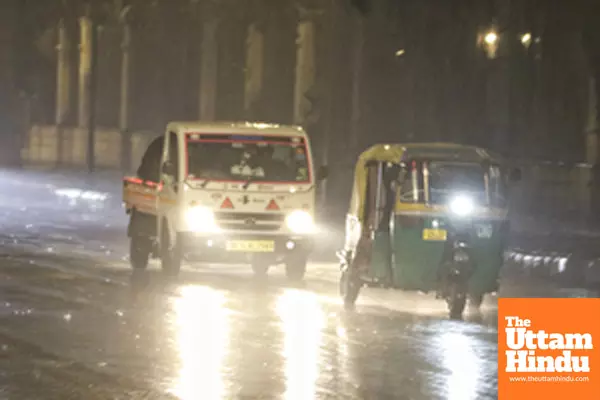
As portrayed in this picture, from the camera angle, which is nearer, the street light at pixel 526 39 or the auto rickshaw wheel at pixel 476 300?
the auto rickshaw wheel at pixel 476 300

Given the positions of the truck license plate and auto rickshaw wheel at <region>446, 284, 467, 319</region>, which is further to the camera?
the truck license plate

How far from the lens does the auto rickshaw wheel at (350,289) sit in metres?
17.4

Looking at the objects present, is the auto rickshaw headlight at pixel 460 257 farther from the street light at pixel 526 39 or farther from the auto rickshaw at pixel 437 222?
the street light at pixel 526 39

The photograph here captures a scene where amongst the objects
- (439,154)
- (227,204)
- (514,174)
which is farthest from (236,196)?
(514,174)

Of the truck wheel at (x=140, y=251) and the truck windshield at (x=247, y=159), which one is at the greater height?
the truck windshield at (x=247, y=159)

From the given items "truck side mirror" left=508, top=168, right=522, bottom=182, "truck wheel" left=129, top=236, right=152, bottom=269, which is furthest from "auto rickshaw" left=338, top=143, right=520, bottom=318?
"truck wheel" left=129, top=236, right=152, bottom=269

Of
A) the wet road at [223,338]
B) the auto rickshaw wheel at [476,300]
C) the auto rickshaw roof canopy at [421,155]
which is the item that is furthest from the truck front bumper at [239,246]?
the auto rickshaw wheel at [476,300]

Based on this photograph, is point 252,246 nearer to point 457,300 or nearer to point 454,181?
point 454,181

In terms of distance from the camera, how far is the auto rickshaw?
54.6ft

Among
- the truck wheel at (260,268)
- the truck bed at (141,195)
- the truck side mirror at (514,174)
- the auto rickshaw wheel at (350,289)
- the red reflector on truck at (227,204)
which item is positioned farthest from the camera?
the truck bed at (141,195)

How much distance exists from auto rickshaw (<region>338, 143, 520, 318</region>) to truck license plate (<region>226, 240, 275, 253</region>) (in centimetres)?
329

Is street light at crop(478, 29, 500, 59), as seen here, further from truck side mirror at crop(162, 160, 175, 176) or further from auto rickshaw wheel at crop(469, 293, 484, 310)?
auto rickshaw wheel at crop(469, 293, 484, 310)

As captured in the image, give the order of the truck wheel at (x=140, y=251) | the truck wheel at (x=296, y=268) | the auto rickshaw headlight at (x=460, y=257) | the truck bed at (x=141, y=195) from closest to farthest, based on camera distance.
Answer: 1. the auto rickshaw headlight at (x=460, y=257)
2. the truck wheel at (x=296, y=268)
3. the truck bed at (x=141, y=195)
4. the truck wheel at (x=140, y=251)

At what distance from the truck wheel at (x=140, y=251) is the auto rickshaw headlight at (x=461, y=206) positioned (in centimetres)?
628
